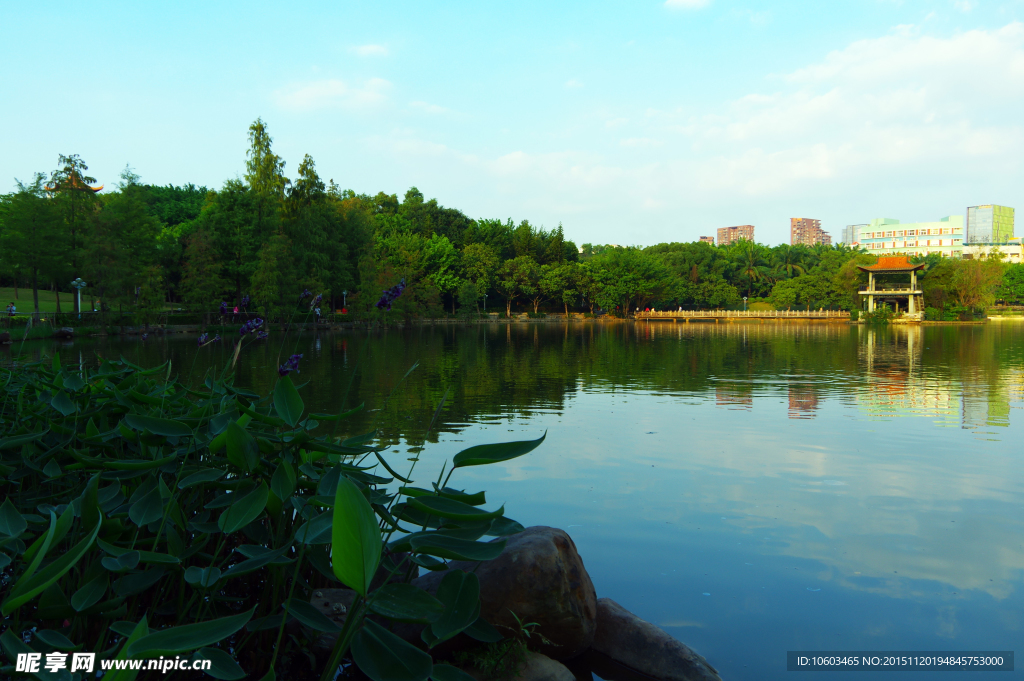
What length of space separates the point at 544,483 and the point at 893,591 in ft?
11.2

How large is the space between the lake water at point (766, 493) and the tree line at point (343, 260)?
306 centimetres

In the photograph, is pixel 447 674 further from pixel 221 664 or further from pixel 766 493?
pixel 766 493

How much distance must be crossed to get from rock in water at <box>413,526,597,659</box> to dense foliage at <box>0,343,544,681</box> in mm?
839

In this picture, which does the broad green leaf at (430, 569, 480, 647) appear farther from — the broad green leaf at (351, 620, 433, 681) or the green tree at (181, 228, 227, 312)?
the green tree at (181, 228, 227, 312)

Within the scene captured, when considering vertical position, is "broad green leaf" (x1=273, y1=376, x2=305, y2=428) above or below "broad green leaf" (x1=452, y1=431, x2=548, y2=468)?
above

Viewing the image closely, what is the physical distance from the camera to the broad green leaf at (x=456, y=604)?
1.88m

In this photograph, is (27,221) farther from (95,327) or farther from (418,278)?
(418,278)

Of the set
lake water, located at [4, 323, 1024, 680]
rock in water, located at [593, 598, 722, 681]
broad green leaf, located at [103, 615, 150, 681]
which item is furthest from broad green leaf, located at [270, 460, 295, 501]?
rock in water, located at [593, 598, 722, 681]

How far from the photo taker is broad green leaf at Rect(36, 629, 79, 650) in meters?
1.66

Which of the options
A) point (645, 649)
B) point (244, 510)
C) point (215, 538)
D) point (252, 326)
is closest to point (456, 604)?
point (244, 510)

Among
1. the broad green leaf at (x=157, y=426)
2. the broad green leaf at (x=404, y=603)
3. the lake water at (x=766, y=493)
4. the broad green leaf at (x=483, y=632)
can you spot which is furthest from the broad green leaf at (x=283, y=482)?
the lake water at (x=766, y=493)

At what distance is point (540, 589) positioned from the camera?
10.5 ft

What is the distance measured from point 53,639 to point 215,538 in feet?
4.03

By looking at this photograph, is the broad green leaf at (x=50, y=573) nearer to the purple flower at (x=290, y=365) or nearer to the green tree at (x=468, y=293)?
the purple flower at (x=290, y=365)
